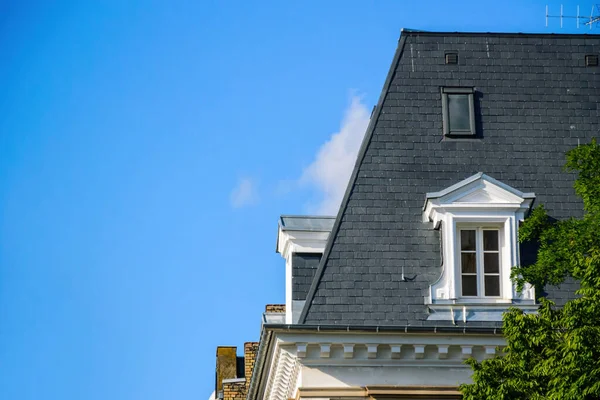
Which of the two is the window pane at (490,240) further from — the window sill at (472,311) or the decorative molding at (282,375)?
the decorative molding at (282,375)

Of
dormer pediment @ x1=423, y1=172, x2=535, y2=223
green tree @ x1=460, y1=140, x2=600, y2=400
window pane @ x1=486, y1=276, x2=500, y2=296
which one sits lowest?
green tree @ x1=460, y1=140, x2=600, y2=400

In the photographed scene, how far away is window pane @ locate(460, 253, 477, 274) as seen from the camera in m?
30.3

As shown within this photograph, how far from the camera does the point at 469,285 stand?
30.2 metres

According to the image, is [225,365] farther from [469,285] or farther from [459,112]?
[469,285]

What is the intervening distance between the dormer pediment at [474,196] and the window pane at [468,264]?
39.8 inches

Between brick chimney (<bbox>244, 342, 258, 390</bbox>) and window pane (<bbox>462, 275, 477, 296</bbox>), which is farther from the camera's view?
brick chimney (<bbox>244, 342, 258, 390</bbox>)

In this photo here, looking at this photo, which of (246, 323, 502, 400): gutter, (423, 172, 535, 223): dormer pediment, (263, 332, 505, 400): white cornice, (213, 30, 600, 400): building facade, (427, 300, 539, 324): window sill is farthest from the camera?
(423, 172, 535, 223): dormer pediment

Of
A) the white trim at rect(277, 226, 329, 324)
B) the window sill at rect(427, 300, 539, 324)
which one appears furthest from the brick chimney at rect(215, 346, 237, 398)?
the window sill at rect(427, 300, 539, 324)

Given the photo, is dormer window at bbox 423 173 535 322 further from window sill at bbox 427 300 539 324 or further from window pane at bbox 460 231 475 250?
window sill at bbox 427 300 539 324

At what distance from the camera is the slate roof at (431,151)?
29.9 metres

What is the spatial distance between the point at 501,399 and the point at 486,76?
10584mm

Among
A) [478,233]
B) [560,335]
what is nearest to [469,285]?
[478,233]

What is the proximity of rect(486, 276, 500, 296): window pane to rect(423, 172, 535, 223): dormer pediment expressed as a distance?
57.7 inches

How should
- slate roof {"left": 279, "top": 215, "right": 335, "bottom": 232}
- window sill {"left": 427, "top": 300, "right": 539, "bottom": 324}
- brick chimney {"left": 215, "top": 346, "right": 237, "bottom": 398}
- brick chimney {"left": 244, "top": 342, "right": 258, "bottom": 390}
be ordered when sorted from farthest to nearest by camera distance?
brick chimney {"left": 215, "top": 346, "right": 237, "bottom": 398} < brick chimney {"left": 244, "top": 342, "right": 258, "bottom": 390} < slate roof {"left": 279, "top": 215, "right": 335, "bottom": 232} < window sill {"left": 427, "top": 300, "right": 539, "bottom": 324}
